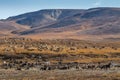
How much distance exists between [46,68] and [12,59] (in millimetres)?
12898

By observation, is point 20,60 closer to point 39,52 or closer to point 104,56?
point 39,52

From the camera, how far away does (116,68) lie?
48.0 meters

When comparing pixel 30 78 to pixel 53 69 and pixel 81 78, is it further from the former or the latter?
pixel 53 69

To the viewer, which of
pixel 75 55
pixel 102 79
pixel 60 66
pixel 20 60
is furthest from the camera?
pixel 75 55

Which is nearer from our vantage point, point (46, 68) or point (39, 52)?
point (46, 68)

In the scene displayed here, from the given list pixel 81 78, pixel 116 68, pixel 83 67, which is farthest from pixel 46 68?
pixel 81 78

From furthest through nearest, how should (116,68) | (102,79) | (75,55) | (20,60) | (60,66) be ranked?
1. (75,55)
2. (20,60)
3. (60,66)
4. (116,68)
5. (102,79)

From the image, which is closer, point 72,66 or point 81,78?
point 81,78

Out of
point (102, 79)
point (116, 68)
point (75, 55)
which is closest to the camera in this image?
point (102, 79)

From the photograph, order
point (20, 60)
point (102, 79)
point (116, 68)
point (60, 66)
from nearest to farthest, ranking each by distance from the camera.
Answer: point (102, 79) → point (116, 68) → point (60, 66) → point (20, 60)

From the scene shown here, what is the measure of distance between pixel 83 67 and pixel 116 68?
179 inches

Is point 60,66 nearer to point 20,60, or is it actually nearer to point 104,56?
point 20,60

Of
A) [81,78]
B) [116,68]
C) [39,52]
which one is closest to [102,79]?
[81,78]

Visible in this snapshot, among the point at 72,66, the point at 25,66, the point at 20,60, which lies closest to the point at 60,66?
the point at 72,66
